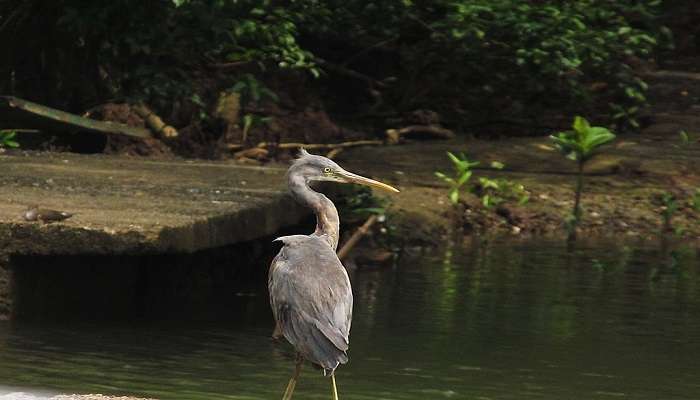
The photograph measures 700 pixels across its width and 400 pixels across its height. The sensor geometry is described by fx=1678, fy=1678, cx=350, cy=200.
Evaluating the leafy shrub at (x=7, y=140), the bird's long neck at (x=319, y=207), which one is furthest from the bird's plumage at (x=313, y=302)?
the leafy shrub at (x=7, y=140)

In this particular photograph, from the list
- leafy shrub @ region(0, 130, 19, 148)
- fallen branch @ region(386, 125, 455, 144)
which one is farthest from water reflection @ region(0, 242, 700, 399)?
fallen branch @ region(386, 125, 455, 144)

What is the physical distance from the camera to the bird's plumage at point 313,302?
689 cm

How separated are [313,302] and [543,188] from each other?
32.0 feet

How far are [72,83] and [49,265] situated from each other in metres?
6.48

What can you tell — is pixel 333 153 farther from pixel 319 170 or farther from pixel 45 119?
pixel 319 170

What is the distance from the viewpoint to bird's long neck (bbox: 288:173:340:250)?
26.3 feet

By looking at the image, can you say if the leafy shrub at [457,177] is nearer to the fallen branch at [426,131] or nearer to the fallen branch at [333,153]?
the fallen branch at [333,153]

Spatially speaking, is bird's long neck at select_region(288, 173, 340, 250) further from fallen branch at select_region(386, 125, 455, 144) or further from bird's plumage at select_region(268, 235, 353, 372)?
fallen branch at select_region(386, 125, 455, 144)

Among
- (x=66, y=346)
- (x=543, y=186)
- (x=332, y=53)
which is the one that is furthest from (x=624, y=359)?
(x=332, y=53)

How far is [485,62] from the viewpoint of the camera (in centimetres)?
1839

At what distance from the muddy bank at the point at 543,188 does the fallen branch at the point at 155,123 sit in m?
1.72

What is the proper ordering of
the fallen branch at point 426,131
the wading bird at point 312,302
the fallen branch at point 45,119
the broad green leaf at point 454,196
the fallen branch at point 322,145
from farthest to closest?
the fallen branch at point 426,131, the fallen branch at point 322,145, the broad green leaf at point 454,196, the fallen branch at point 45,119, the wading bird at point 312,302

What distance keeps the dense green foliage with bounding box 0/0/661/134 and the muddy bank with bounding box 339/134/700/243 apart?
2.75ft

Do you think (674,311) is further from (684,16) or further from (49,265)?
(684,16)
